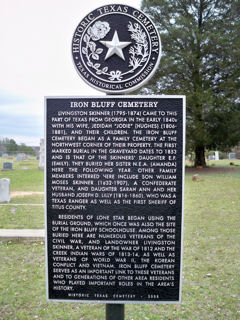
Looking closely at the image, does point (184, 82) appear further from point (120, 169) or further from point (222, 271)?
point (120, 169)

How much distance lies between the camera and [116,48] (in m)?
2.81

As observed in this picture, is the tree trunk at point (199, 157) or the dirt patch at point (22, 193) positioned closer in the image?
the dirt patch at point (22, 193)

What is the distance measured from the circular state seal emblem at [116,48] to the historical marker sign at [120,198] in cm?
19

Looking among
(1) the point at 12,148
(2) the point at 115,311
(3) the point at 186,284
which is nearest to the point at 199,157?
(3) the point at 186,284

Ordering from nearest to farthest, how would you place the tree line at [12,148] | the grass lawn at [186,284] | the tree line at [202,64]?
the grass lawn at [186,284]
the tree line at [202,64]
the tree line at [12,148]

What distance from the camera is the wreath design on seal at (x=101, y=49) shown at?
2824mm

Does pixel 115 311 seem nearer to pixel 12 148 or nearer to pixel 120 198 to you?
pixel 120 198

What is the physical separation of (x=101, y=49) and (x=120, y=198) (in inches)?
55.4

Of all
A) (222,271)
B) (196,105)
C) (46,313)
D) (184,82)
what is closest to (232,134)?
(196,105)

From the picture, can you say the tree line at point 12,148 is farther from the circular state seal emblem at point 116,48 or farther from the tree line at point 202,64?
the circular state seal emblem at point 116,48

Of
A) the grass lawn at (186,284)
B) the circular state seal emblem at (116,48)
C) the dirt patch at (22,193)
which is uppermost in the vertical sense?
the circular state seal emblem at (116,48)

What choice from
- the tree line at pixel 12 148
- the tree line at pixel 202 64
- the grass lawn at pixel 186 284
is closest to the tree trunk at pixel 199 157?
the tree line at pixel 202 64

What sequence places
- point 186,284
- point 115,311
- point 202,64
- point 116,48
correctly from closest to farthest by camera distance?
point 116,48 → point 115,311 → point 186,284 → point 202,64

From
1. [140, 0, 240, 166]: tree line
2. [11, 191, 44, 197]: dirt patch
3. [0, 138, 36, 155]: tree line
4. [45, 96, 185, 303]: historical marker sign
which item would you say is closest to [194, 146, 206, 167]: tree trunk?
[140, 0, 240, 166]: tree line
